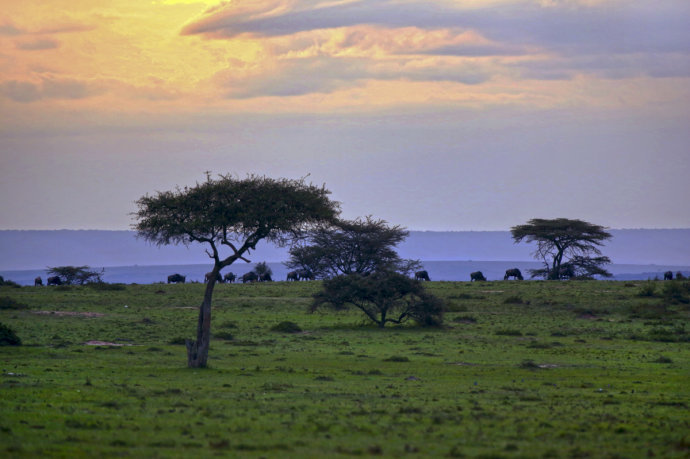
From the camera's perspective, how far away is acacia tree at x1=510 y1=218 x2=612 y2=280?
96.6 m

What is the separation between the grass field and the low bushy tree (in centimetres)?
130

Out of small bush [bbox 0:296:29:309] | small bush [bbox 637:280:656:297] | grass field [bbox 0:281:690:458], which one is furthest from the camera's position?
small bush [bbox 637:280:656:297]

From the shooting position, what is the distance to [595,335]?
149 feet

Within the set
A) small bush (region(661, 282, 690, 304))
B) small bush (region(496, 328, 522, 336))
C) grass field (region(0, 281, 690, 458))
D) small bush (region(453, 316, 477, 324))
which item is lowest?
grass field (region(0, 281, 690, 458))

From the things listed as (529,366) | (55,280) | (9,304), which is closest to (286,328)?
(529,366)

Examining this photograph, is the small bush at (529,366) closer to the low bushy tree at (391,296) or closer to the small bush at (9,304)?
the low bushy tree at (391,296)

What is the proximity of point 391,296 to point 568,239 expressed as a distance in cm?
5344

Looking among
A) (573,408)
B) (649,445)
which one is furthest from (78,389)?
(649,445)

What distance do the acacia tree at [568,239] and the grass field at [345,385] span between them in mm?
38569

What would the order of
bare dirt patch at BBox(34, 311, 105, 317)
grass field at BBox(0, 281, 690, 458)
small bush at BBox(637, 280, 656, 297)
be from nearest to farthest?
1. grass field at BBox(0, 281, 690, 458)
2. bare dirt patch at BBox(34, 311, 105, 317)
3. small bush at BBox(637, 280, 656, 297)

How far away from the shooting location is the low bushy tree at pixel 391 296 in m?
47.8

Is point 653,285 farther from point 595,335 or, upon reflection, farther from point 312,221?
point 312,221

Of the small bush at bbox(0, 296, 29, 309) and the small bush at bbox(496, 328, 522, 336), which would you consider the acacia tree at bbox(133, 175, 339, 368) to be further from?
the small bush at bbox(0, 296, 29, 309)

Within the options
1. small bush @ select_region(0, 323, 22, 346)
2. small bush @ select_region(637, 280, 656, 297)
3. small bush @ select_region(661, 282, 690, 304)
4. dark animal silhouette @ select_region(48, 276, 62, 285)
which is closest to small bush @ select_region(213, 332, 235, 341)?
small bush @ select_region(0, 323, 22, 346)
